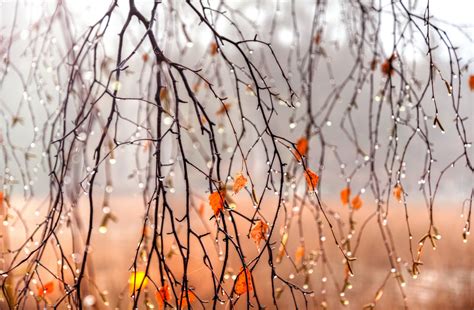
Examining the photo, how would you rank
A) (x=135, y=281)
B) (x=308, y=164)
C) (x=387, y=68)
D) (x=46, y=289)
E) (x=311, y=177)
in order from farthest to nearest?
(x=308, y=164) < (x=387, y=68) < (x=46, y=289) < (x=311, y=177) < (x=135, y=281)

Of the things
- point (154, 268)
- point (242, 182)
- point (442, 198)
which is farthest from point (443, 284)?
point (242, 182)

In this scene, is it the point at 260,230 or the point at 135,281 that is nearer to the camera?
the point at 135,281

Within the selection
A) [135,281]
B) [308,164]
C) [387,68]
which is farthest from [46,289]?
[308,164]

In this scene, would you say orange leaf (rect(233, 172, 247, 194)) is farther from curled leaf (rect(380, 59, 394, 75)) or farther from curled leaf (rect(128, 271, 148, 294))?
curled leaf (rect(380, 59, 394, 75))

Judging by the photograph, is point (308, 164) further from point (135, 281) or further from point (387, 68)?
point (135, 281)

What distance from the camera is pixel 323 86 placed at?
115 inches

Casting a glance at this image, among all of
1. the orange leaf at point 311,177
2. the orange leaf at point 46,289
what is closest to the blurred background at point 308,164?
the orange leaf at point 46,289

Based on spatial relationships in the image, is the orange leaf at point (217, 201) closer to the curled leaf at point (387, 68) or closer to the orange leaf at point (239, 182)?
the orange leaf at point (239, 182)

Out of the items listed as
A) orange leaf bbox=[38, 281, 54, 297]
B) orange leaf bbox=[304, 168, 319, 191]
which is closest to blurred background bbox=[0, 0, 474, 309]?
orange leaf bbox=[38, 281, 54, 297]

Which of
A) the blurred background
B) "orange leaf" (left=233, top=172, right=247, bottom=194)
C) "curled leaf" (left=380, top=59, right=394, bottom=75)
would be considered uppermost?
the blurred background

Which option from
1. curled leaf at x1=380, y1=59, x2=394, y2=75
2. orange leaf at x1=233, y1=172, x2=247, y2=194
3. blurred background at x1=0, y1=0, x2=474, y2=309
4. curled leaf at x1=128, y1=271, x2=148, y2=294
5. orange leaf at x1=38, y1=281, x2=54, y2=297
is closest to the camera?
curled leaf at x1=128, y1=271, x2=148, y2=294

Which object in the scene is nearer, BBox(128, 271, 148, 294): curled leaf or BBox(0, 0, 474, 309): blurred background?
BBox(128, 271, 148, 294): curled leaf

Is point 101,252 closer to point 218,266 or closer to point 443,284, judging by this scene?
point 218,266

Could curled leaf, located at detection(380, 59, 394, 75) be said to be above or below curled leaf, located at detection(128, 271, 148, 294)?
above
